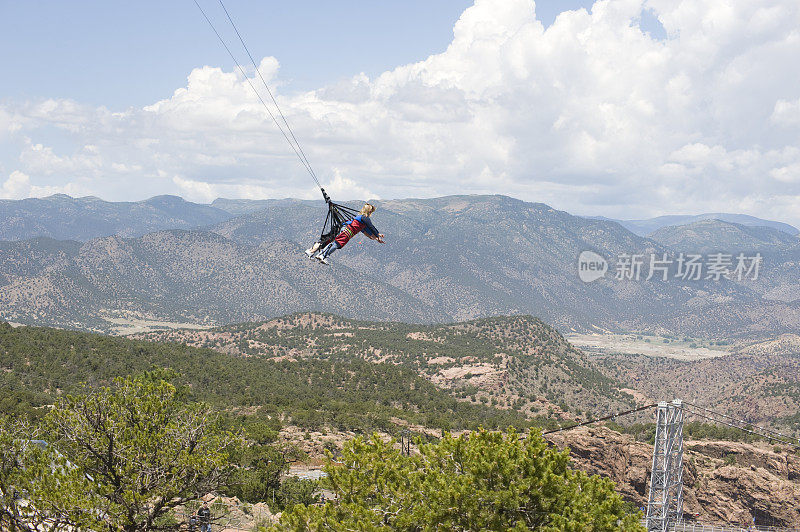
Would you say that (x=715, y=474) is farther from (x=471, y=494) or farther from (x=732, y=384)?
(x=732, y=384)

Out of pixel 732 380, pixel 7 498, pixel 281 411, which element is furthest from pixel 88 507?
pixel 732 380

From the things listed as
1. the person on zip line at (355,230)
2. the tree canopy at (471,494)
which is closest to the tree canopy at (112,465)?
the tree canopy at (471,494)

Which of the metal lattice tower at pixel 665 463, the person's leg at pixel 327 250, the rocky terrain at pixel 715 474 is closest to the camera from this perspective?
the person's leg at pixel 327 250

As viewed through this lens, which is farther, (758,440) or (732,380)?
(732,380)

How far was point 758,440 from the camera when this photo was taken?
211ft

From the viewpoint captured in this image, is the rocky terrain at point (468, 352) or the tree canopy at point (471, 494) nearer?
the tree canopy at point (471, 494)

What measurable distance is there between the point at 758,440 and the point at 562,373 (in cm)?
5229

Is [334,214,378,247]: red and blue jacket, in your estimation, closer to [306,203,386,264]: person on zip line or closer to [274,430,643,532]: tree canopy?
[306,203,386,264]: person on zip line

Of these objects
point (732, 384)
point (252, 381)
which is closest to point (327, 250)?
point (252, 381)

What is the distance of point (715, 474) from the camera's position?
170ft

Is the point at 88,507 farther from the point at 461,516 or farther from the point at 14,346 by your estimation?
the point at 14,346

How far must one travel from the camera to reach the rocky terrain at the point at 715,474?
49469mm

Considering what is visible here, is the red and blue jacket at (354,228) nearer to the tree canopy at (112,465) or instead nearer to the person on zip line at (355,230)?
the person on zip line at (355,230)

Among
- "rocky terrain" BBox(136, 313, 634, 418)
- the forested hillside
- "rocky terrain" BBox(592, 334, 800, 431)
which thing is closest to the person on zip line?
the forested hillside
